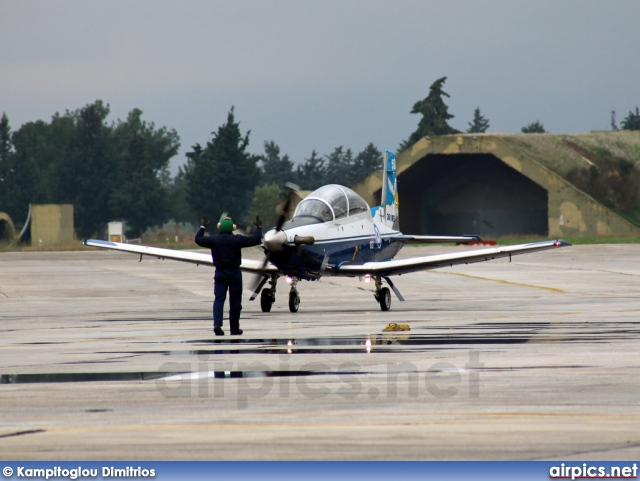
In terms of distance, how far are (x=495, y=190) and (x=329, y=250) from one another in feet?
208

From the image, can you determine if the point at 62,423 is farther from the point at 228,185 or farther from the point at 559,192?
the point at 228,185

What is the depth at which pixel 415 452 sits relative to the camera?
273 inches

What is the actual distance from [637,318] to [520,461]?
13.4 meters

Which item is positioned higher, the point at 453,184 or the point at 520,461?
the point at 453,184

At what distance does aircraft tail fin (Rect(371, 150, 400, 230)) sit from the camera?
29375 mm

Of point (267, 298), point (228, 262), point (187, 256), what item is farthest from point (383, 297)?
point (228, 262)

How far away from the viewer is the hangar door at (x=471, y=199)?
82938 millimetres

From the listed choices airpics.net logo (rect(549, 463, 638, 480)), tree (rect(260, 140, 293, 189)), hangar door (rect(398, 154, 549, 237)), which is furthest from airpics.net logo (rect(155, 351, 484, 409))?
tree (rect(260, 140, 293, 189))

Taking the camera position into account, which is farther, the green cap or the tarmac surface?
the green cap

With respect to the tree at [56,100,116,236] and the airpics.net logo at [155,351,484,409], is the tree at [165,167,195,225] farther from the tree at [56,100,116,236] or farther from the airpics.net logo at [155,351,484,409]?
the airpics.net logo at [155,351,484,409]

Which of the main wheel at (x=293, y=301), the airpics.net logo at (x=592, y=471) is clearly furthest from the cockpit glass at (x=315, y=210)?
the airpics.net logo at (x=592, y=471)

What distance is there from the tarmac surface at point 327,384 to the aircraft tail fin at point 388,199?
245 inches

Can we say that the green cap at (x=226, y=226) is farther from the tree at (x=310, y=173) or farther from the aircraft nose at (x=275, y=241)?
the tree at (x=310, y=173)

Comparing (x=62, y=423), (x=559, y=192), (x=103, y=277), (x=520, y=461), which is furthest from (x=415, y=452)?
(x=559, y=192)
